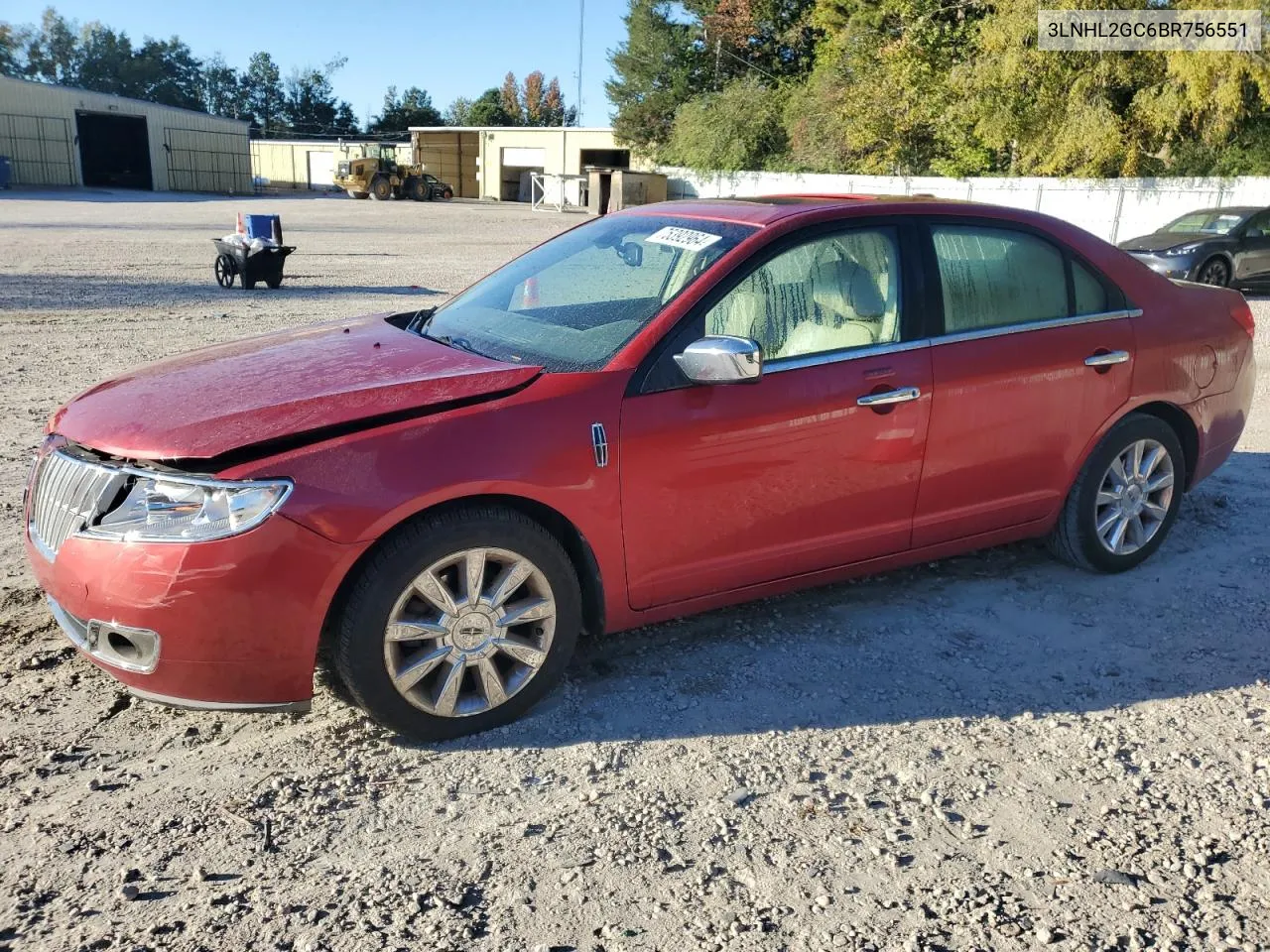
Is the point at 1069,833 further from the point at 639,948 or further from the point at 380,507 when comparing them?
the point at 380,507

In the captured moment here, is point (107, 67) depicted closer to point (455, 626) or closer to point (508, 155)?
point (508, 155)

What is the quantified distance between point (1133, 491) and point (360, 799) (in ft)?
12.2

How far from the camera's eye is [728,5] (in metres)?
52.7

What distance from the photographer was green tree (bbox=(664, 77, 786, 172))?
163 ft

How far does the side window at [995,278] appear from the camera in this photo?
428 centimetres

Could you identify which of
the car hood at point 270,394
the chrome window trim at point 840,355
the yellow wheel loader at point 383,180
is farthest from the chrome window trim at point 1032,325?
the yellow wheel loader at point 383,180

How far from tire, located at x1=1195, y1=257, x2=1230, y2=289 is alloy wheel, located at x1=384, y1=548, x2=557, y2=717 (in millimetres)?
17011

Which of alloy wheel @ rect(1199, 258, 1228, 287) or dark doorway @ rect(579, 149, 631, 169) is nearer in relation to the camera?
alloy wheel @ rect(1199, 258, 1228, 287)

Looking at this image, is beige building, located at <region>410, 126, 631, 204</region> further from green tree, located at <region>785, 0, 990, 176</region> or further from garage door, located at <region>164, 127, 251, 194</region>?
green tree, located at <region>785, 0, 990, 176</region>

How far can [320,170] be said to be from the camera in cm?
6875

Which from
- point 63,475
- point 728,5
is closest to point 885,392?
point 63,475

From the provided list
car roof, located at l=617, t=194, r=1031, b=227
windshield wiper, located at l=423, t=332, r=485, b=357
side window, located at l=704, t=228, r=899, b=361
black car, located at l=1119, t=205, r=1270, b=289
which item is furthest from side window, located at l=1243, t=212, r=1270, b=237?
windshield wiper, located at l=423, t=332, r=485, b=357

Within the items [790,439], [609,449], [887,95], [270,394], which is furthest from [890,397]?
[887,95]

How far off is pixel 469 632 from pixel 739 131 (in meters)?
49.9
